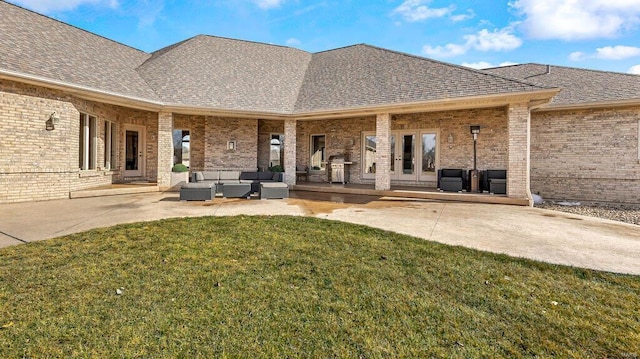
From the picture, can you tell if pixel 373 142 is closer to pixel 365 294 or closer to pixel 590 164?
pixel 590 164

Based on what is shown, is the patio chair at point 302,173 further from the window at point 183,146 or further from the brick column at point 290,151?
the window at point 183,146

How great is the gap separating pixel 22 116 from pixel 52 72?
1530mm

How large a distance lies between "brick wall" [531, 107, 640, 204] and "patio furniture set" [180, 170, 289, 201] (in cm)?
1046

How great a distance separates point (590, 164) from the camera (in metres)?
11.2

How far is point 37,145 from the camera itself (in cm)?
848

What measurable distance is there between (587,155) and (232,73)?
50.2 feet

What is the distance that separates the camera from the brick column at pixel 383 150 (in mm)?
11023

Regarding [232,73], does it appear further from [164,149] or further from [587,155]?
[587,155]

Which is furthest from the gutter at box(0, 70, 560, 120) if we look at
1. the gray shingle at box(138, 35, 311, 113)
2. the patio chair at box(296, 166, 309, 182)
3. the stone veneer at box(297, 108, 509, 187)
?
the patio chair at box(296, 166, 309, 182)

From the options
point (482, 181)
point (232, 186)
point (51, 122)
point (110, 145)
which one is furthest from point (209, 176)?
point (482, 181)

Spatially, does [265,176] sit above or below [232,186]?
above

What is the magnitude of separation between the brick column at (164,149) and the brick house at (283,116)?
40mm

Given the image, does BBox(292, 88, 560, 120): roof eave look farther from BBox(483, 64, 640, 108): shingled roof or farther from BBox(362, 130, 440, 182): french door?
BBox(483, 64, 640, 108): shingled roof

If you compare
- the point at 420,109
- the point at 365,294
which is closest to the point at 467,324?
the point at 365,294
